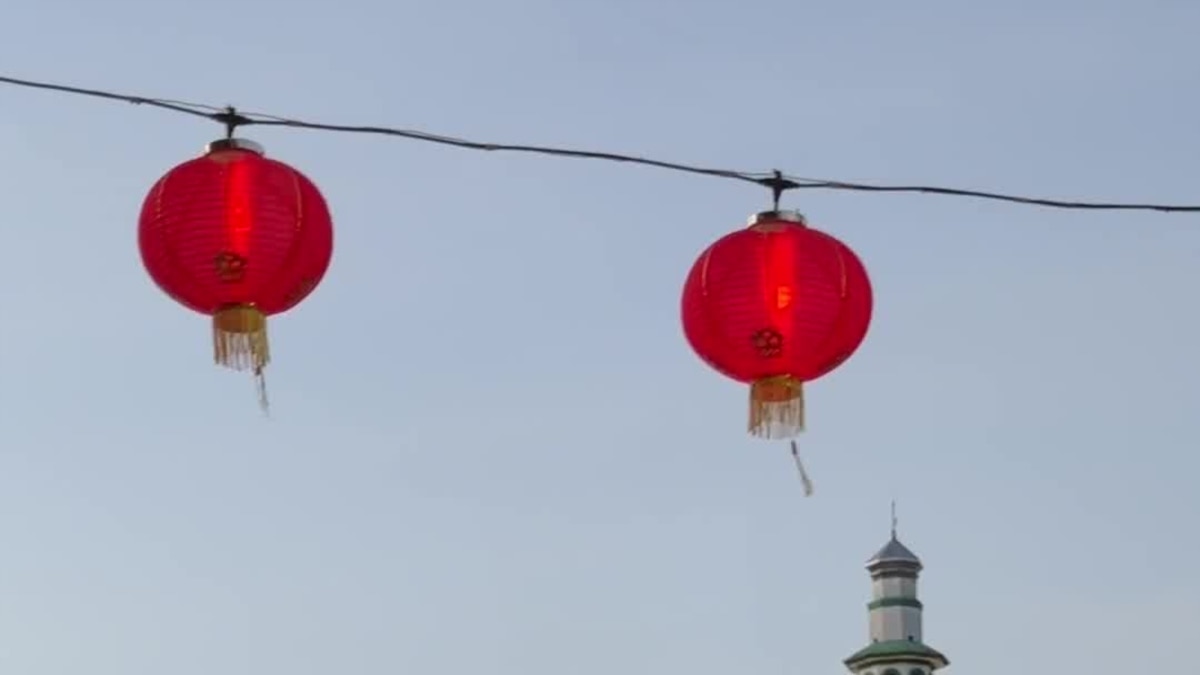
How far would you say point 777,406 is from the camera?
12.3 meters

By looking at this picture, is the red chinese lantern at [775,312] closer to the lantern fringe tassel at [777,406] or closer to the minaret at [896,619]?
the lantern fringe tassel at [777,406]

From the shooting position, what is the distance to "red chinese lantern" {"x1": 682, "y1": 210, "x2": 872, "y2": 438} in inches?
485

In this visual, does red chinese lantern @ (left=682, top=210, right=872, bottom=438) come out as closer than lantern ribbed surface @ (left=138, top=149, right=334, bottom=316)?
No

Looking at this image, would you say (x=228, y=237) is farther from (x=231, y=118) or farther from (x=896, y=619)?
(x=896, y=619)

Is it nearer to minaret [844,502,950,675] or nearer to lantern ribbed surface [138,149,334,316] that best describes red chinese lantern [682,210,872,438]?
lantern ribbed surface [138,149,334,316]

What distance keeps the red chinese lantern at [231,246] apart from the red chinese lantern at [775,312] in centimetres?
177

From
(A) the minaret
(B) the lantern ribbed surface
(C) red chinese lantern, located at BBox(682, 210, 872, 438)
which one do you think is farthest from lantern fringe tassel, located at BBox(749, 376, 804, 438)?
(A) the minaret

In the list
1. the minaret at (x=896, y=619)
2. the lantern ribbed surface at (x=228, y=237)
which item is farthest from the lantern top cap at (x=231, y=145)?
the minaret at (x=896, y=619)

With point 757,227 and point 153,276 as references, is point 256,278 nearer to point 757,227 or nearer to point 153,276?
point 153,276

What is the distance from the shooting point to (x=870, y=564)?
2188 inches

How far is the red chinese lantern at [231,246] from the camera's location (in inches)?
464

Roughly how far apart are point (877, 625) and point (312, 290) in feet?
145

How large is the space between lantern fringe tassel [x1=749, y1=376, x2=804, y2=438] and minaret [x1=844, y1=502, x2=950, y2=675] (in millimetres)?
43056

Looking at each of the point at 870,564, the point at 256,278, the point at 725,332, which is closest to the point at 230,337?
the point at 256,278
